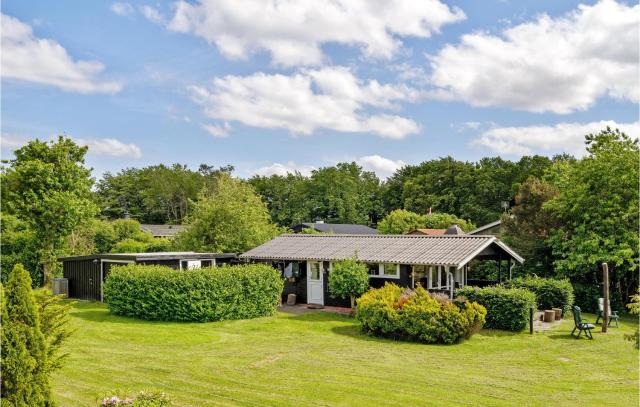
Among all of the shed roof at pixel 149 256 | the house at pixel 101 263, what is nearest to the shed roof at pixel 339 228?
the house at pixel 101 263

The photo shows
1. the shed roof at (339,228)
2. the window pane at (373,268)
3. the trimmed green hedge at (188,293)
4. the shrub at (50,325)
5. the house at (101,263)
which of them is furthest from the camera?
the shed roof at (339,228)

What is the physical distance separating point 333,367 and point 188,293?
8508 millimetres

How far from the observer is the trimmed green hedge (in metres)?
19.6

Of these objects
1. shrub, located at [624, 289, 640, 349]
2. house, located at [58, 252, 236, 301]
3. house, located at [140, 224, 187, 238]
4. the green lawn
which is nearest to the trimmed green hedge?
the green lawn

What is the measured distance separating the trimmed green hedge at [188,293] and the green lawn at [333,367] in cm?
88

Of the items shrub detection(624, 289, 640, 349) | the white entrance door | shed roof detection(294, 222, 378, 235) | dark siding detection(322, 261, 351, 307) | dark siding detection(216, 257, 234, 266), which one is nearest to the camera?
shrub detection(624, 289, 640, 349)

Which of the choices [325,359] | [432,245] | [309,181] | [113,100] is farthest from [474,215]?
[325,359]

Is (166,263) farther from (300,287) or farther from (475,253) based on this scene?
(475,253)

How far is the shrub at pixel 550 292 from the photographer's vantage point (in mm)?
21594

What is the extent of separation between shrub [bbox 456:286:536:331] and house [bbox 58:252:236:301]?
1313 cm

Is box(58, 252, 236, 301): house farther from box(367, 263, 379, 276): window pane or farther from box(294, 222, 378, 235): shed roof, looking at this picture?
box(294, 222, 378, 235): shed roof

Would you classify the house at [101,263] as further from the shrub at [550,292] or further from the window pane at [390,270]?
the shrub at [550,292]

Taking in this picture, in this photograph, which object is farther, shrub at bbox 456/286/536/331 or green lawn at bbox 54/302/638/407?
shrub at bbox 456/286/536/331

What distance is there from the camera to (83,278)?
86.6 ft
